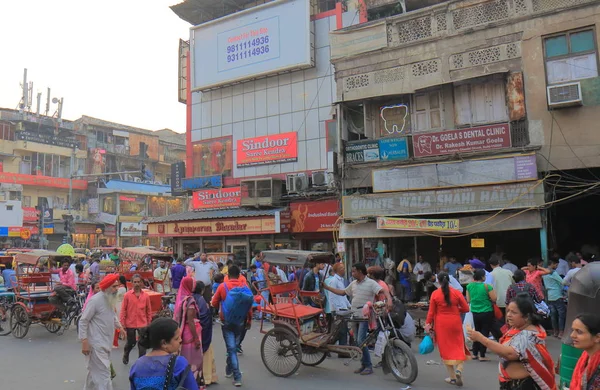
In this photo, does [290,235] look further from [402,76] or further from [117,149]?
[117,149]

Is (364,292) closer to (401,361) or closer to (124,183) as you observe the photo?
(401,361)

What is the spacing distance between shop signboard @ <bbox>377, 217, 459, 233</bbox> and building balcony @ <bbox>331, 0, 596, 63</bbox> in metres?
5.64

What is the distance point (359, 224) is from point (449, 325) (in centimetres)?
835

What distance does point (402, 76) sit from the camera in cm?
1516

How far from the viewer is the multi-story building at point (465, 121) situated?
12.8 m

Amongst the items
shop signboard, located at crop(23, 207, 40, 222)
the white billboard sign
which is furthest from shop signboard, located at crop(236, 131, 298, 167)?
shop signboard, located at crop(23, 207, 40, 222)

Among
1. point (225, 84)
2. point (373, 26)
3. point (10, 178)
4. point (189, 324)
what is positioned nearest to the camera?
point (189, 324)

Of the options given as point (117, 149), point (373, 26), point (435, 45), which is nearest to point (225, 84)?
point (373, 26)

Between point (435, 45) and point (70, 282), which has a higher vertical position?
point (435, 45)

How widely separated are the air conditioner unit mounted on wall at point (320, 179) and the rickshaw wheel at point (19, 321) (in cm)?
1335

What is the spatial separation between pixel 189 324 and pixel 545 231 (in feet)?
33.3

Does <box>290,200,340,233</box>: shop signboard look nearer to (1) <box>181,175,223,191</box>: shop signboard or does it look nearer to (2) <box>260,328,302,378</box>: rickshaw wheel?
(1) <box>181,175,223,191</box>: shop signboard

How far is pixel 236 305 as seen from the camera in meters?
7.16

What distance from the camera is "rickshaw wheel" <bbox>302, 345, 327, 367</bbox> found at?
25.7ft
